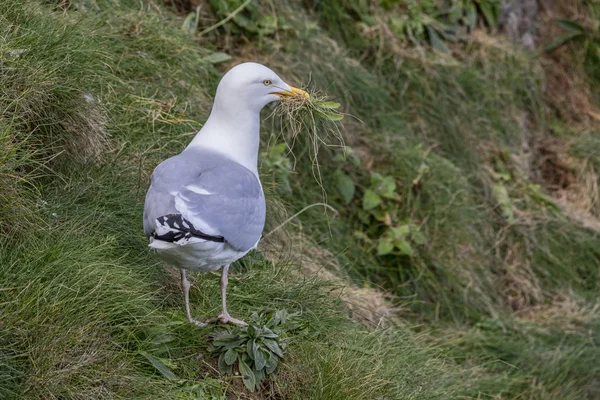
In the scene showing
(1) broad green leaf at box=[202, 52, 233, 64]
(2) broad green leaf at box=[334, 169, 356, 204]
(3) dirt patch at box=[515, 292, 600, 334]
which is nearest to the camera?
(1) broad green leaf at box=[202, 52, 233, 64]

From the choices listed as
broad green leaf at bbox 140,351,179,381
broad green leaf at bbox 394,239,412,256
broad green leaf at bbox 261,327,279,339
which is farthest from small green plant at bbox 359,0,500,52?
broad green leaf at bbox 140,351,179,381

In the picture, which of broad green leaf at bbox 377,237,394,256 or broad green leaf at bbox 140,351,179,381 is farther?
broad green leaf at bbox 377,237,394,256

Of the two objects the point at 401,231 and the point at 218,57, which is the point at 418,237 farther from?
the point at 218,57

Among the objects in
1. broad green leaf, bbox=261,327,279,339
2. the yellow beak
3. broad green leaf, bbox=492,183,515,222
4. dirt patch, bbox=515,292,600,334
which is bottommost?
dirt patch, bbox=515,292,600,334

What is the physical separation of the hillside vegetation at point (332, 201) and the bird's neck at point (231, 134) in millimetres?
500

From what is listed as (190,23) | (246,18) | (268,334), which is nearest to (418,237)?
(246,18)

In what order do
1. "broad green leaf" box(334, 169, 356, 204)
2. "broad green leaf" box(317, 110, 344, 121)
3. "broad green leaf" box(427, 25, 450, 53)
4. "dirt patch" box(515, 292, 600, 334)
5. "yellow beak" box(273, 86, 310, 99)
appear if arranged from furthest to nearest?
"broad green leaf" box(427, 25, 450, 53) → "dirt patch" box(515, 292, 600, 334) → "broad green leaf" box(334, 169, 356, 204) → "broad green leaf" box(317, 110, 344, 121) → "yellow beak" box(273, 86, 310, 99)

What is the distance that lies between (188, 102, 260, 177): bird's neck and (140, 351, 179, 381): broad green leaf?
79 cm

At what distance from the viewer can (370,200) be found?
220 inches

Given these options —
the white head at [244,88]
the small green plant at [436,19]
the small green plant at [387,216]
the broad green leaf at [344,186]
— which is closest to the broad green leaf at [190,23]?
the broad green leaf at [344,186]

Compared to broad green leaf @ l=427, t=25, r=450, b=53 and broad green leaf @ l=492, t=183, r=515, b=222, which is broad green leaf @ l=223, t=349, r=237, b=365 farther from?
broad green leaf @ l=427, t=25, r=450, b=53

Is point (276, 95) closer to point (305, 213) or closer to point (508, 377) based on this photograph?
point (305, 213)

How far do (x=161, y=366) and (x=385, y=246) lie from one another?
2613 millimetres

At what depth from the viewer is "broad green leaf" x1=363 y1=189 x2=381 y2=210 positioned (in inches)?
219
